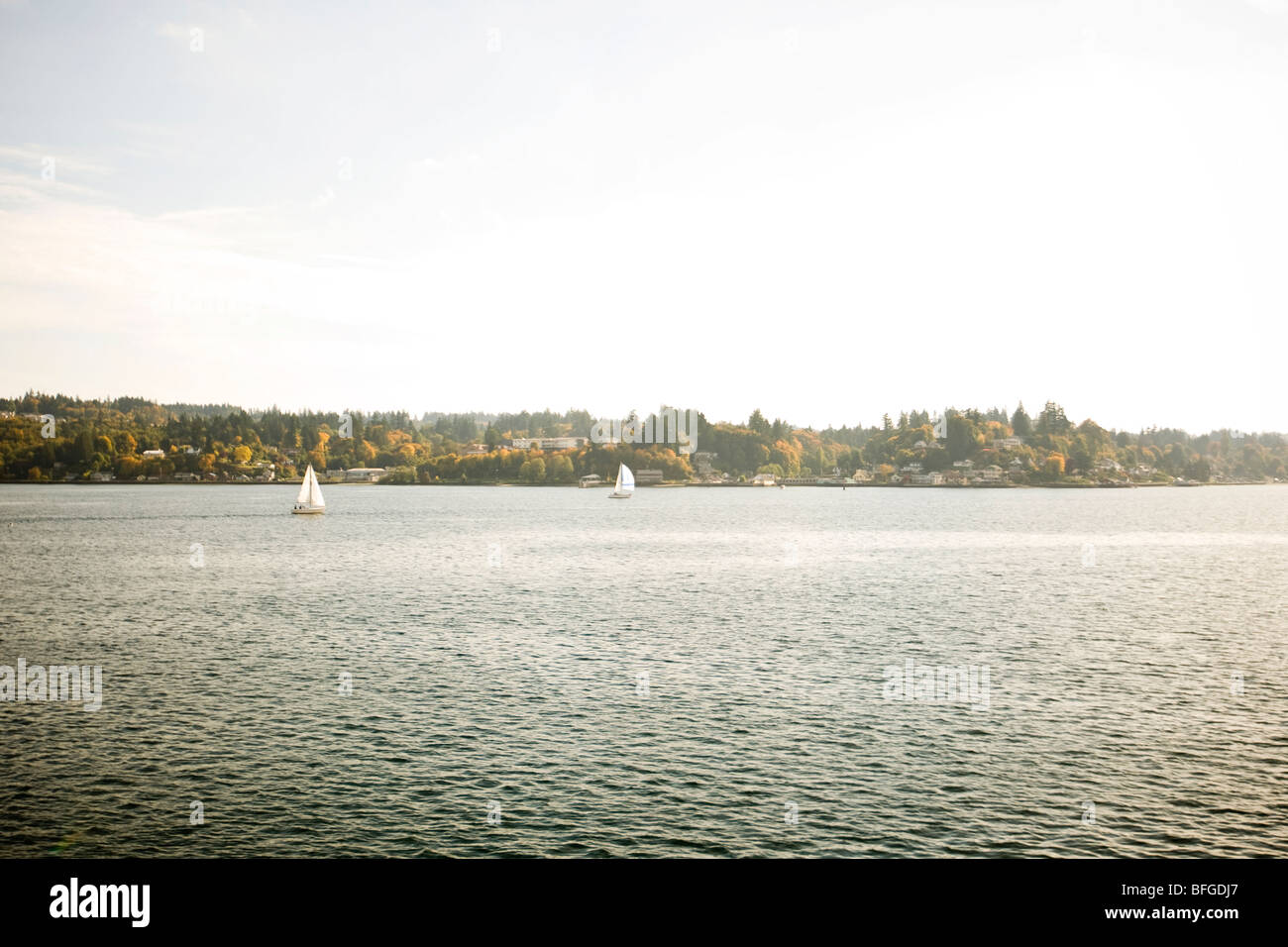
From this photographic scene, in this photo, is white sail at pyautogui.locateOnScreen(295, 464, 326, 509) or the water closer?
the water

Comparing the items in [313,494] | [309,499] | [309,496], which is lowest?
[309,499]

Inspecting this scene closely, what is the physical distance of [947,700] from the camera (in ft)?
106

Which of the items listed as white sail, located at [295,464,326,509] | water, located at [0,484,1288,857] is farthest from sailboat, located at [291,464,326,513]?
water, located at [0,484,1288,857]

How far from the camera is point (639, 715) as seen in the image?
98.4ft

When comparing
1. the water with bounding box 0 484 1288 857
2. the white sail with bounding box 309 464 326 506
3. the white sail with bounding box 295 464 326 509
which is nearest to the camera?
the water with bounding box 0 484 1288 857

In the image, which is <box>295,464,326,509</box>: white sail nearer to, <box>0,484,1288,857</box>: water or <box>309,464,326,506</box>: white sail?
<box>309,464,326,506</box>: white sail

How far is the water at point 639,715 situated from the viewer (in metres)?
20.4

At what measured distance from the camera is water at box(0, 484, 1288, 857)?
67.1 feet

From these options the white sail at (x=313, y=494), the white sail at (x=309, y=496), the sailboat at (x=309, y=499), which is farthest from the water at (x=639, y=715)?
the white sail at (x=313, y=494)

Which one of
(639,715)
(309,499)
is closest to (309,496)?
(309,499)

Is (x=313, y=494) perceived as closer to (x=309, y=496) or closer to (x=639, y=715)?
(x=309, y=496)

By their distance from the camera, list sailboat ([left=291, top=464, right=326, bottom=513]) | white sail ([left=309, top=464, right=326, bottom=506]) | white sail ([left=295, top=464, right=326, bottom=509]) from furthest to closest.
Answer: white sail ([left=309, top=464, right=326, bottom=506]) → white sail ([left=295, top=464, right=326, bottom=509]) → sailboat ([left=291, top=464, right=326, bottom=513])

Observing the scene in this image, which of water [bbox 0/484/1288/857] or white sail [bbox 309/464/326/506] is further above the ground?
white sail [bbox 309/464/326/506]
